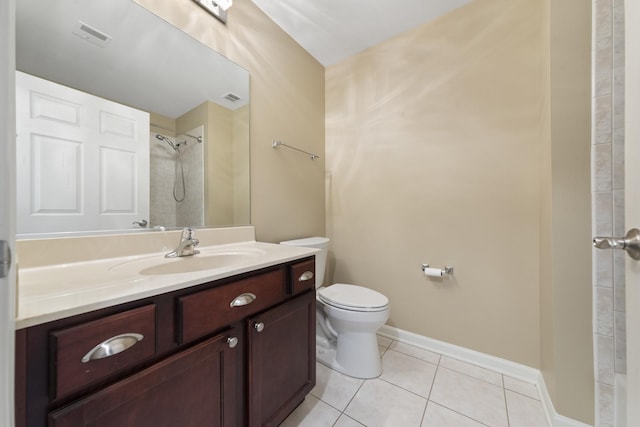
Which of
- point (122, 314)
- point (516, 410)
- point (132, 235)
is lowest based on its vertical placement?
point (516, 410)

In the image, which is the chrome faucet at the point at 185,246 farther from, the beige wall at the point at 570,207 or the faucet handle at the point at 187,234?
the beige wall at the point at 570,207

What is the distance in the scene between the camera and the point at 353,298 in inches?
57.3

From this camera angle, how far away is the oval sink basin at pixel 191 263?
36.4 inches

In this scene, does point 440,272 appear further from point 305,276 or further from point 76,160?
point 76,160

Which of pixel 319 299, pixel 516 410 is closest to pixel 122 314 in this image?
pixel 319 299

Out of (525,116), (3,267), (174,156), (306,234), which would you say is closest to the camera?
(3,267)

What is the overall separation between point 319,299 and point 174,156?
118 centimetres

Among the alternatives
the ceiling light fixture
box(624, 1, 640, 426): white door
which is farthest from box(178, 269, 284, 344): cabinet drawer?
the ceiling light fixture

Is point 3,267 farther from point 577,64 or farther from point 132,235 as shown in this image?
point 577,64

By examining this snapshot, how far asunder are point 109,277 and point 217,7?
147 centimetres

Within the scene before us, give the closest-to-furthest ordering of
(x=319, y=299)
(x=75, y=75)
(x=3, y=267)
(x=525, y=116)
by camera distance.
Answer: (x=3, y=267) → (x=75, y=75) → (x=525, y=116) → (x=319, y=299)

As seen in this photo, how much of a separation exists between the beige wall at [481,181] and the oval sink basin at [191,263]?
3.76ft

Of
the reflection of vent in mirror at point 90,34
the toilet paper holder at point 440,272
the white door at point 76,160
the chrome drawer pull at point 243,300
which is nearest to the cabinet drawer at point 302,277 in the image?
the chrome drawer pull at point 243,300

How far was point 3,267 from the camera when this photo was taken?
277 mm
